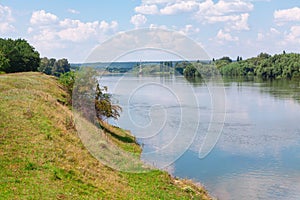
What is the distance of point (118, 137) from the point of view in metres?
34.2

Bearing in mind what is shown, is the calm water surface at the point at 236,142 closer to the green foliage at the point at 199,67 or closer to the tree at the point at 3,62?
the green foliage at the point at 199,67

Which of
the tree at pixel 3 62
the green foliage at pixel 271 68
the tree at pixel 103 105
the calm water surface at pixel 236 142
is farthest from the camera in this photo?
the green foliage at pixel 271 68

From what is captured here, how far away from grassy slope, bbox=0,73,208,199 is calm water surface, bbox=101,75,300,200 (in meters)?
4.41

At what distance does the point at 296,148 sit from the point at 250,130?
8.39 metres

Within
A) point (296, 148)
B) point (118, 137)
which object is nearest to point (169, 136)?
point (118, 137)

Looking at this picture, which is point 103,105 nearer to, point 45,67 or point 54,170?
→ point 54,170

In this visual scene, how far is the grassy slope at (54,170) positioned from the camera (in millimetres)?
14380

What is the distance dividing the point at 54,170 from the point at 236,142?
23.9 metres

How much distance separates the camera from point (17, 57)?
65375 mm

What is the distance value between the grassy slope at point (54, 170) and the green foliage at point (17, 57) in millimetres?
34338

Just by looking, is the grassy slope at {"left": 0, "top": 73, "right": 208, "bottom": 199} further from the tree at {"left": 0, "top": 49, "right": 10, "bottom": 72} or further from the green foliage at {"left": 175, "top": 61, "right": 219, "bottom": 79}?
the tree at {"left": 0, "top": 49, "right": 10, "bottom": 72}

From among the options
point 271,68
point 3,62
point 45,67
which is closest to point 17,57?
point 3,62

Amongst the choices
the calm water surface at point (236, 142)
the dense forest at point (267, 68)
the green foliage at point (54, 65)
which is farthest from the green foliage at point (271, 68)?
the green foliage at point (54, 65)

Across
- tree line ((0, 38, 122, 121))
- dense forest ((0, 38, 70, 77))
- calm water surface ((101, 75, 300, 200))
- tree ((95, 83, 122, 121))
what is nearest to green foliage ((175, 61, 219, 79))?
calm water surface ((101, 75, 300, 200))
